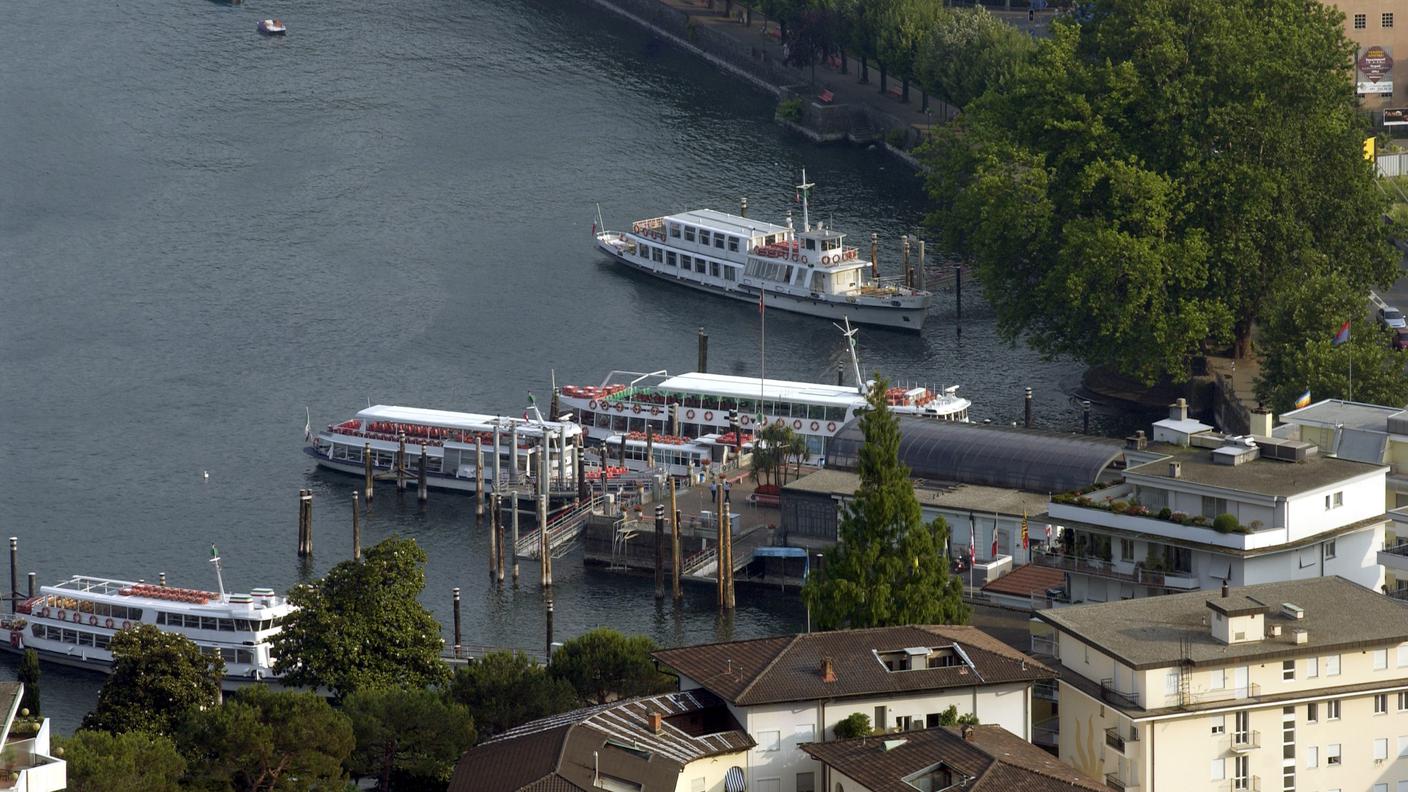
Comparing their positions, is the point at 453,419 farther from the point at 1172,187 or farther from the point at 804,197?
the point at 804,197

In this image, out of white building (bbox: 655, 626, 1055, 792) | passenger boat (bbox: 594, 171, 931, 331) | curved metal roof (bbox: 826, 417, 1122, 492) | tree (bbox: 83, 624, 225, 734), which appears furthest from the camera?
passenger boat (bbox: 594, 171, 931, 331)

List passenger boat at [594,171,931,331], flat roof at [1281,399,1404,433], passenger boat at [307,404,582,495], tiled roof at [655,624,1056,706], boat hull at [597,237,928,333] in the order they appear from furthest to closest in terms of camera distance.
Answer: passenger boat at [594,171,931,331] < boat hull at [597,237,928,333] < passenger boat at [307,404,582,495] < flat roof at [1281,399,1404,433] < tiled roof at [655,624,1056,706]

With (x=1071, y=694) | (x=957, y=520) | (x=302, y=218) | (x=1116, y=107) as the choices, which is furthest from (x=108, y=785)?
(x=302, y=218)

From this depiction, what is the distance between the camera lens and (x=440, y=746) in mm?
95750

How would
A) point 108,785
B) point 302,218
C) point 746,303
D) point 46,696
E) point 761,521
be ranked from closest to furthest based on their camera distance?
point 108,785
point 46,696
point 761,521
point 746,303
point 302,218

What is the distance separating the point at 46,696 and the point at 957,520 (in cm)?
3513

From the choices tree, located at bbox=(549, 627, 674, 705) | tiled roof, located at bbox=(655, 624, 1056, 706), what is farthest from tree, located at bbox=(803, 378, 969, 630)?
tiled roof, located at bbox=(655, 624, 1056, 706)

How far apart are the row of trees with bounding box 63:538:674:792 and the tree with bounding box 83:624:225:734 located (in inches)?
1.8

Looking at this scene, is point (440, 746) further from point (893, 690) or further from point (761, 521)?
point (761, 521)

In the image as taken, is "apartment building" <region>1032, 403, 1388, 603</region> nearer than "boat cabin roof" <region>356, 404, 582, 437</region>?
Yes

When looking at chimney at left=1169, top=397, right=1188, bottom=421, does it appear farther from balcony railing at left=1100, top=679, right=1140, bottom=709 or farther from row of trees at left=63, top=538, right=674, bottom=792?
balcony railing at left=1100, top=679, right=1140, bottom=709

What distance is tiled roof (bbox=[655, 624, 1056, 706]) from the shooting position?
293 feet

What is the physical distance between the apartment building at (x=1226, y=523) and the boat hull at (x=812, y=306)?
190ft

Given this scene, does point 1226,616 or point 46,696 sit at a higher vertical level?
point 1226,616
